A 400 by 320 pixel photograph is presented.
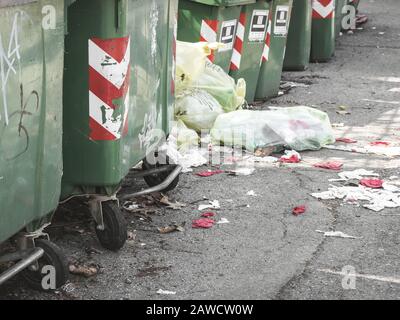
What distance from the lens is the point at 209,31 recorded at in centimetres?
808

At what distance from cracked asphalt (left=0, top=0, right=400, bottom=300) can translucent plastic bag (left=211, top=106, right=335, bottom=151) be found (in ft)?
0.52

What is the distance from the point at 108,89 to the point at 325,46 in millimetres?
7477

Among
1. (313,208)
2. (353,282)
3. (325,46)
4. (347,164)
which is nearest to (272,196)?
(313,208)

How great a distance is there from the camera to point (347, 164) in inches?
281

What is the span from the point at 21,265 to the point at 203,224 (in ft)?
5.28

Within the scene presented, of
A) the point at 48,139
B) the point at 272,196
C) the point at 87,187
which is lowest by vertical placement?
the point at 272,196

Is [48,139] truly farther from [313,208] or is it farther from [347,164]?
[347,164]

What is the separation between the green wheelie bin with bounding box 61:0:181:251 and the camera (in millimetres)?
4828

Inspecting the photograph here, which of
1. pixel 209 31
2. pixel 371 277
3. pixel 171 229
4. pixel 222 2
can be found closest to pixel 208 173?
pixel 171 229

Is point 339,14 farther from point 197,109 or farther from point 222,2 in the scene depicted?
point 197,109

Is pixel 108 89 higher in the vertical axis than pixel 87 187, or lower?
higher

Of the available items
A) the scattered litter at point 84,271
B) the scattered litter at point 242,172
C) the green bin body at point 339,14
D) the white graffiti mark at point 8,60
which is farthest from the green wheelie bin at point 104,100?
the green bin body at point 339,14

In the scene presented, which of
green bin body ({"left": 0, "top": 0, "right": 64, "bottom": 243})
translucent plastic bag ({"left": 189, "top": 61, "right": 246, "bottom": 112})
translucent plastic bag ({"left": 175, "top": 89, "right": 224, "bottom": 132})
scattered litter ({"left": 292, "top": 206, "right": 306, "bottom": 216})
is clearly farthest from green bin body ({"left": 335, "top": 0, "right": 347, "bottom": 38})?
green bin body ({"left": 0, "top": 0, "right": 64, "bottom": 243})
